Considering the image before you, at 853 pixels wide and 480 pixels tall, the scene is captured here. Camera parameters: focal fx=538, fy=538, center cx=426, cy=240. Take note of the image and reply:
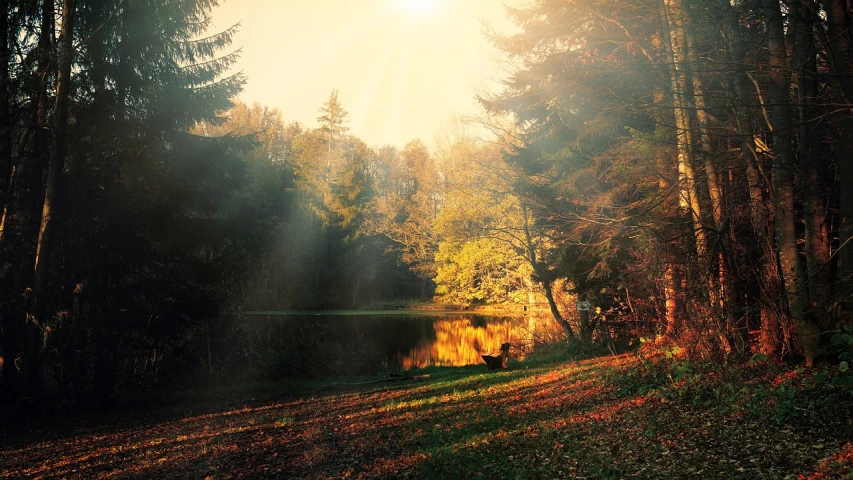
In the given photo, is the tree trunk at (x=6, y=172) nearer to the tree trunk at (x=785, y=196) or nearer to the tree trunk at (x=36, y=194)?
the tree trunk at (x=36, y=194)

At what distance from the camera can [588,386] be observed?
10094 mm

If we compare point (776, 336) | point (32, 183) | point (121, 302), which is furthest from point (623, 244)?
point (32, 183)

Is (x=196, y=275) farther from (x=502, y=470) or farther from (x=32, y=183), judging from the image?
(x=502, y=470)

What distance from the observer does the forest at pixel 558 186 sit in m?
7.21

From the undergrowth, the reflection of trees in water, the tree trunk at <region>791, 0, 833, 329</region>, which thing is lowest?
the reflection of trees in water

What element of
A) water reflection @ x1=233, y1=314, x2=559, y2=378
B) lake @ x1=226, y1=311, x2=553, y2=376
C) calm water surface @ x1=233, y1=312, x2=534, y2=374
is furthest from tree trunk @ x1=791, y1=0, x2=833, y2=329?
calm water surface @ x1=233, y1=312, x2=534, y2=374

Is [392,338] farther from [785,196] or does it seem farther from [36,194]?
[785,196]

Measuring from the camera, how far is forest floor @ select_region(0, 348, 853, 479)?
548cm

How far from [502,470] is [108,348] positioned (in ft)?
34.7

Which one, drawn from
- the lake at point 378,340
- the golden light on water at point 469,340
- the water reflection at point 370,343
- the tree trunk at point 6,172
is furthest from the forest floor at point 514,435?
the golden light on water at point 469,340

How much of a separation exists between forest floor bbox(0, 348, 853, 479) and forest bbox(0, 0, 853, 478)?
0.92 feet

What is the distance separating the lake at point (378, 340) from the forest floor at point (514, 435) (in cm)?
682

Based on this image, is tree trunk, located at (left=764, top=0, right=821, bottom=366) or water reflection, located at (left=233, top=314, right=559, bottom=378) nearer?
tree trunk, located at (left=764, top=0, right=821, bottom=366)

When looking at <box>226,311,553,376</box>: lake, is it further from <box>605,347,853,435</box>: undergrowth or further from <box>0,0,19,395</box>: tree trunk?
<box>605,347,853,435</box>: undergrowth
